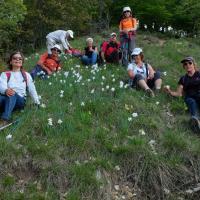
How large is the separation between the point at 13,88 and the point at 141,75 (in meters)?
3.10

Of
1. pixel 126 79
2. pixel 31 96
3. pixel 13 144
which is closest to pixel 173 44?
pixel 126 79

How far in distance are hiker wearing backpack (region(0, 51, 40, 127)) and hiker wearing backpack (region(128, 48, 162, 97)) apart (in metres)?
2.59

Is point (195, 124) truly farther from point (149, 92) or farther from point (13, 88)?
point (13, 88)

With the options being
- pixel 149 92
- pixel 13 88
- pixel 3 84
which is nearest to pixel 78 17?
pixel 149 92

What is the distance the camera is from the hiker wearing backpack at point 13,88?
8453 mm

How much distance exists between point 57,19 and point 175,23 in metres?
6.56

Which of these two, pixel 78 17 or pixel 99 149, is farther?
pixel 78 17

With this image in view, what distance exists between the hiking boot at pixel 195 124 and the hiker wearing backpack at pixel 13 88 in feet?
9.67

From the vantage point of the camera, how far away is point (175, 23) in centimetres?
2438

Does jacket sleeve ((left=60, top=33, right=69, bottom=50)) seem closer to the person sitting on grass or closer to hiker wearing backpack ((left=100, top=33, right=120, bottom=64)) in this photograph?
the person sitting on grass

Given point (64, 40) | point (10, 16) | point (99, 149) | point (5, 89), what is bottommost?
point (10, 16)

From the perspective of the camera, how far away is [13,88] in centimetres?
877

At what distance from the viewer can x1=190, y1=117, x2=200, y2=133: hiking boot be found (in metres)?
8.89

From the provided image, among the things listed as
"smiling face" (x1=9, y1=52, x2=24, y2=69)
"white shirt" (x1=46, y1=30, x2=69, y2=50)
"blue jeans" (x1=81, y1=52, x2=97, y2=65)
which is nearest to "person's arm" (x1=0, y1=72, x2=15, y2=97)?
"smiling face" (x1=9, y1=52, x2=24, y2=69)
